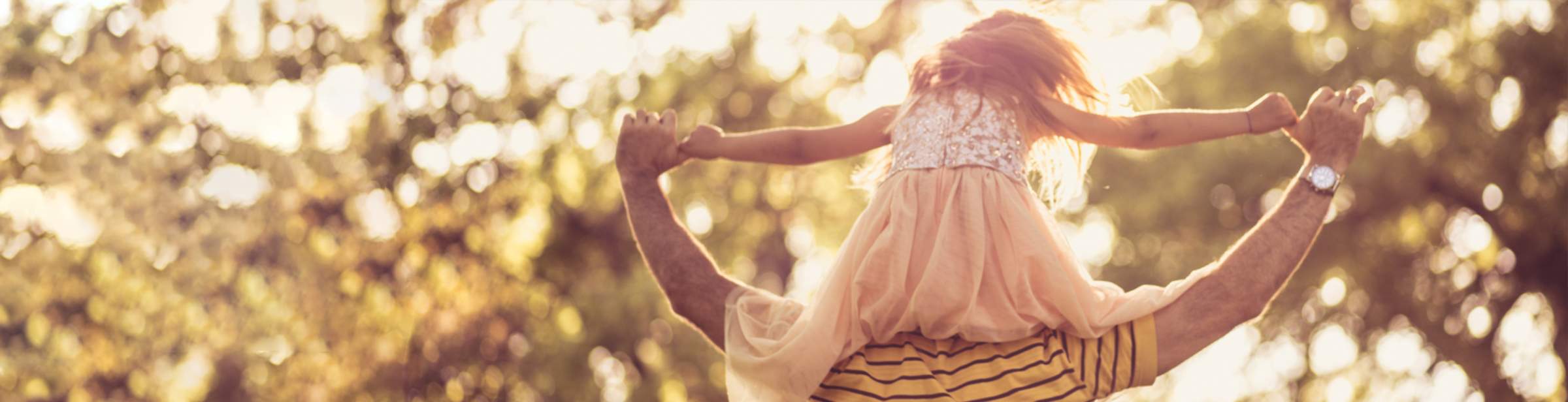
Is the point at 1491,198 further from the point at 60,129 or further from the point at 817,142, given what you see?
the point at 817,142

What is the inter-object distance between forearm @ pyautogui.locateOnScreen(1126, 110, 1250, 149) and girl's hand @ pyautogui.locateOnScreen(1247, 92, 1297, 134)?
3 centimetres

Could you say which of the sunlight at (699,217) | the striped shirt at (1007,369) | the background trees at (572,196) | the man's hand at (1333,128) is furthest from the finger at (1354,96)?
the sunlight at (699,217)

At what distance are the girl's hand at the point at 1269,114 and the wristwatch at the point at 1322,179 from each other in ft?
0.41

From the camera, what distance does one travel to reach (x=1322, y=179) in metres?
3.75

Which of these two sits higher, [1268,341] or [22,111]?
[22,111]

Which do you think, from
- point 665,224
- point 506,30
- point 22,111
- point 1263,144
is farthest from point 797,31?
point 665,224

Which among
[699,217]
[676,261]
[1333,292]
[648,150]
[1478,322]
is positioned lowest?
[699,217]

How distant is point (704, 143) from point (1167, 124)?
3.62ft

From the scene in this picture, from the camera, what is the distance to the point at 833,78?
59.1ft

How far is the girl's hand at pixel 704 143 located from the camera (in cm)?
407

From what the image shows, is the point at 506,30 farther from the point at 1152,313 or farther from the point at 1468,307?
the point at 1152,313

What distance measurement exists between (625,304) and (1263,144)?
6354mm

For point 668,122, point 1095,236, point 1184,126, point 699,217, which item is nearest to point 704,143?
point 668,122

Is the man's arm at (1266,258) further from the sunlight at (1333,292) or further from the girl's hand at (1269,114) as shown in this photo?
the sunlight at (1333,292)
